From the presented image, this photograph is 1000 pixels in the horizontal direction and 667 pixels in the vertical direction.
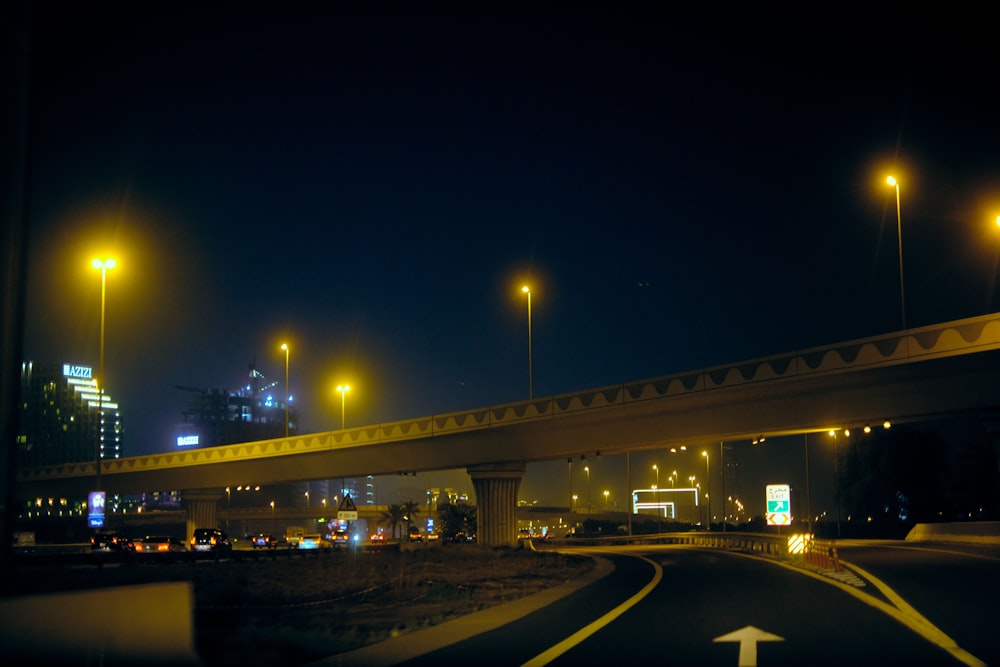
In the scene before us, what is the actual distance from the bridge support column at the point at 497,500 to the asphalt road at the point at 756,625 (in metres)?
38.9

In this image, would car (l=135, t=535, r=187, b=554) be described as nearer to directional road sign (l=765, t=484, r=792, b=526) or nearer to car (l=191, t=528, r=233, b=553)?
car (l=191, t=528, r=233, b=553)

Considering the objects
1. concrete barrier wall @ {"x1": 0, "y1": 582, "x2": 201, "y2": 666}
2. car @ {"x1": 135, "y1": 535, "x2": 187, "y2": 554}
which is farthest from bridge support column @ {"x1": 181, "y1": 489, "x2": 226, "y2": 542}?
concrete barrier wall @ {"x1": 0, "y1": 582, "x2": 201, "y2": 666}

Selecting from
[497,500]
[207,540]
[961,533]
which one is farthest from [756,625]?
[207,540]

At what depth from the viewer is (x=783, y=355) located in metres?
46.0

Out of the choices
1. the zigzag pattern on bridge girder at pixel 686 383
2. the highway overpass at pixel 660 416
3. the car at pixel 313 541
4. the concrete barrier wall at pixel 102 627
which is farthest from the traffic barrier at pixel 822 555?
the car at pixel 313 541

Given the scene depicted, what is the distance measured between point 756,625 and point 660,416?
37.5 m

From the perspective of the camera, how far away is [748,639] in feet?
49.2

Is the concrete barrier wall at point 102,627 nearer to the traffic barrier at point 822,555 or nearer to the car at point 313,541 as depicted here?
the traffic barrier at point 822,555

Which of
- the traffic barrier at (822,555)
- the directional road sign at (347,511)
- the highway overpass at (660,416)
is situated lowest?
the traffic barrier at (822,555)

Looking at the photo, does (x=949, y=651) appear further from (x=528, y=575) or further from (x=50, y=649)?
(x=528, y=575)

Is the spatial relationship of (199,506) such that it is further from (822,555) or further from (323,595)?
(822,555)

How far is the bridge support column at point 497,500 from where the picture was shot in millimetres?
67500

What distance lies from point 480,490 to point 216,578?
35.8 meters

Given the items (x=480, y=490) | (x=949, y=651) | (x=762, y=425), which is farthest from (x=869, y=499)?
(x=949, y=651)
